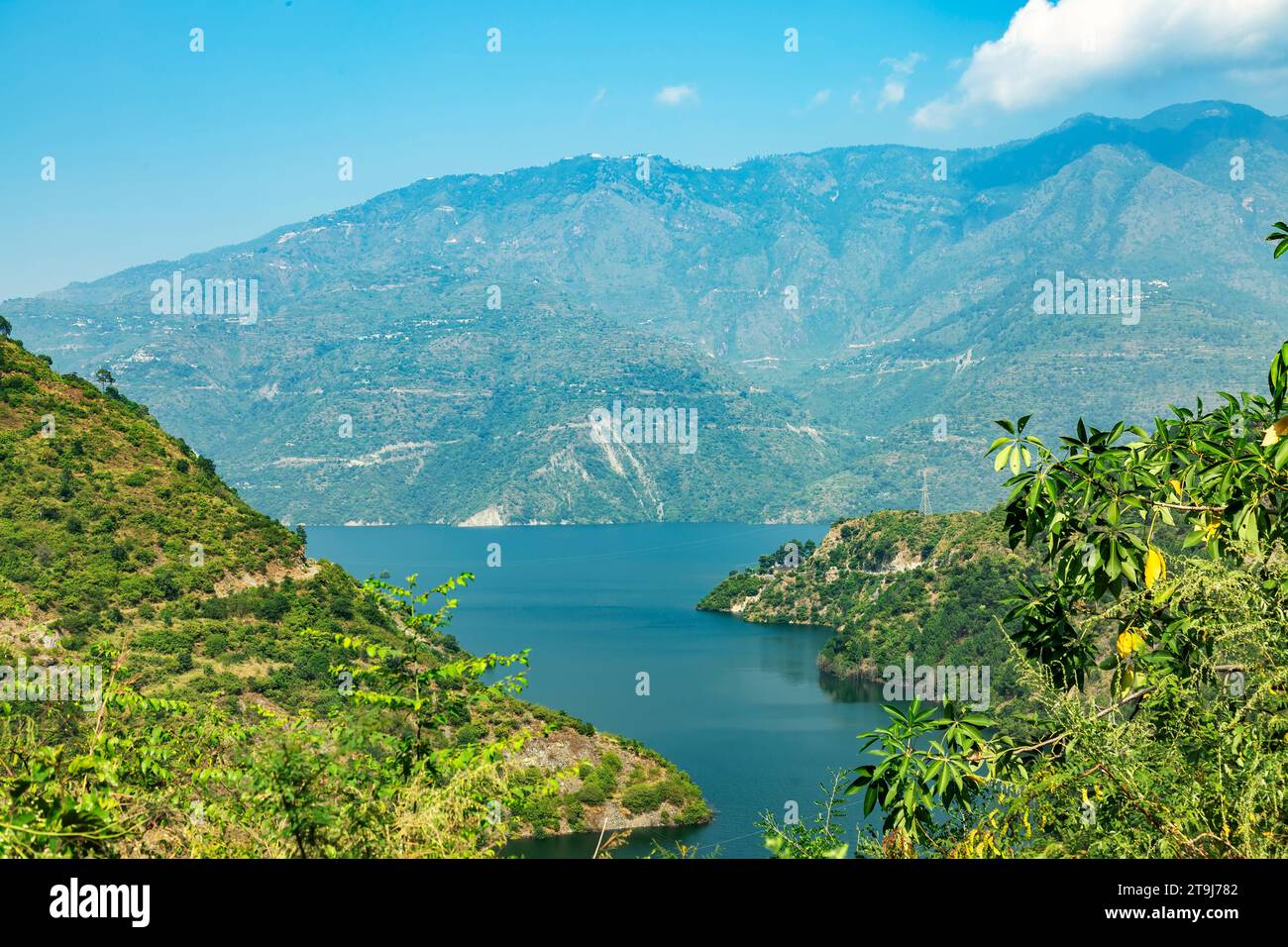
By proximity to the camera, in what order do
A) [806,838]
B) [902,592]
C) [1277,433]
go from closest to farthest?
[1277,433] → [806,838] → [902,592]

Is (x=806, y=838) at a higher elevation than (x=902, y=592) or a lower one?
higher

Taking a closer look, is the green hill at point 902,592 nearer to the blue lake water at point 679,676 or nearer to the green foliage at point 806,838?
the blue lake water at point 679,676

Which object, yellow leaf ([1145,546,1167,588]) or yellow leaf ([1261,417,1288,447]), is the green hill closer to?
yellow leaf ([1145,546,1167,588])

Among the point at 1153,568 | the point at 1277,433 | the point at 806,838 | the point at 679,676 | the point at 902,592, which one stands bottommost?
the point at 679,676

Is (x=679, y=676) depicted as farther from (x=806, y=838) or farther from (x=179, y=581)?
(x=806, y=838)

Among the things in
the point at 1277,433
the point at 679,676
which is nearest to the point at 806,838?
the point at 1277,433
